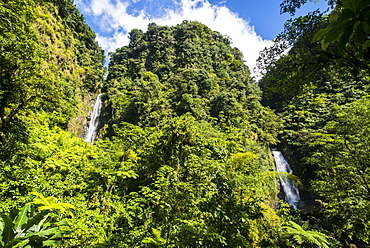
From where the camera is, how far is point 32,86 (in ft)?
16.6

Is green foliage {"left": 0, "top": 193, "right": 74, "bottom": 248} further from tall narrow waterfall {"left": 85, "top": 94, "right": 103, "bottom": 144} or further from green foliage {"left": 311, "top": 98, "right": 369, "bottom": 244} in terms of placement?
tall narrow waterfall {"left": 85, "top": 94, "right": 103, "bottom": 144}

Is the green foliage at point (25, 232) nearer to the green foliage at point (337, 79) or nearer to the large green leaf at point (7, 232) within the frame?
the large green leaf at point (7, 232)

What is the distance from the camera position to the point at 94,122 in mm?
27938

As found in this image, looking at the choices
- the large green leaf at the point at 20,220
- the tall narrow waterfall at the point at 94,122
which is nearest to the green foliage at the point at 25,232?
the large green leaf at the point at 20,220

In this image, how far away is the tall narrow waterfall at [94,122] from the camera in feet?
84.6

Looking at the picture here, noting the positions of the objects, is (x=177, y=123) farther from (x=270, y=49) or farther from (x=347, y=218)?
(x=347, y=218)

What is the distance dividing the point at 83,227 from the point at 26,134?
327cm

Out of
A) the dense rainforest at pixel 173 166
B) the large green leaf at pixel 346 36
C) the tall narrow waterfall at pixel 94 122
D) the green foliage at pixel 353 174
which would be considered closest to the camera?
the large green leaf at pixel 346 36

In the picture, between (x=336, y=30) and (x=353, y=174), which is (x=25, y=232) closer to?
(x=336, y=30)

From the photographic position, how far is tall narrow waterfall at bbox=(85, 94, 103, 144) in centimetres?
2577

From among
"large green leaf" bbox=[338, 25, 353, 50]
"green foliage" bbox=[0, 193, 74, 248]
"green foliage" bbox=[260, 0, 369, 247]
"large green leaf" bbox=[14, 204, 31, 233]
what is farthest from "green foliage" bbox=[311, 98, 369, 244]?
"large green leaf" bbox=[14, 204, 31, 233]

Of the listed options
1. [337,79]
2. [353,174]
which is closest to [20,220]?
[337,79]

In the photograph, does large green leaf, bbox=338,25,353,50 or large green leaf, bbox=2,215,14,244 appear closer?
large green leaf, bbox=338,25,353,50

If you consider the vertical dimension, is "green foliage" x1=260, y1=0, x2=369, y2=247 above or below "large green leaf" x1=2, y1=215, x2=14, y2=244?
above
